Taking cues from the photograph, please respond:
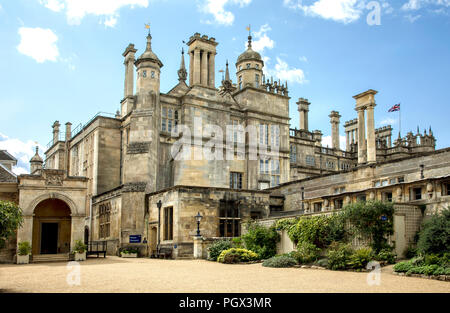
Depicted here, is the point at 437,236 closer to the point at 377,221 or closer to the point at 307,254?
the point at 377,221

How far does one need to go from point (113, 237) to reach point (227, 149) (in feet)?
40.3

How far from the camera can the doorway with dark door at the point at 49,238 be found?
31422 mm

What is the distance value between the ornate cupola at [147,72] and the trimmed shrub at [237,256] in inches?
669

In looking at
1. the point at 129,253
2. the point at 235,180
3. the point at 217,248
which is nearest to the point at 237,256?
the point at 217,248

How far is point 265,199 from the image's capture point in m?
32.8

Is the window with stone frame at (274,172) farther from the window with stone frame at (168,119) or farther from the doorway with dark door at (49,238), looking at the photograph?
the doorway with dark door at (49,238)

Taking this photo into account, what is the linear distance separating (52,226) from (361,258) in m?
22.3

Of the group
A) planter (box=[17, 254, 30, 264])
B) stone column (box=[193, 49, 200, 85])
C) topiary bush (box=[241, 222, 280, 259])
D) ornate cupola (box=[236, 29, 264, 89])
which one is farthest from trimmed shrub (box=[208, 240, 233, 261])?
ornate cupola (box=[236, 29, 264, 89])

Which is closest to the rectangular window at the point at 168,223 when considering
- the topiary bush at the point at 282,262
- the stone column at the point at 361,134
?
the topiary bush at the point at 282,262

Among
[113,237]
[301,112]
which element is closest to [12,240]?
[113,237]

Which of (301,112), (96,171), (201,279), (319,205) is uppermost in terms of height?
(301,112)

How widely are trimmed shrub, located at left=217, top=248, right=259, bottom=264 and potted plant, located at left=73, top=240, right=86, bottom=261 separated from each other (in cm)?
877

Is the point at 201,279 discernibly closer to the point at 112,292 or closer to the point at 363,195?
the point at 112,292

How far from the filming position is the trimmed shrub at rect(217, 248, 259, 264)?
23469mm
